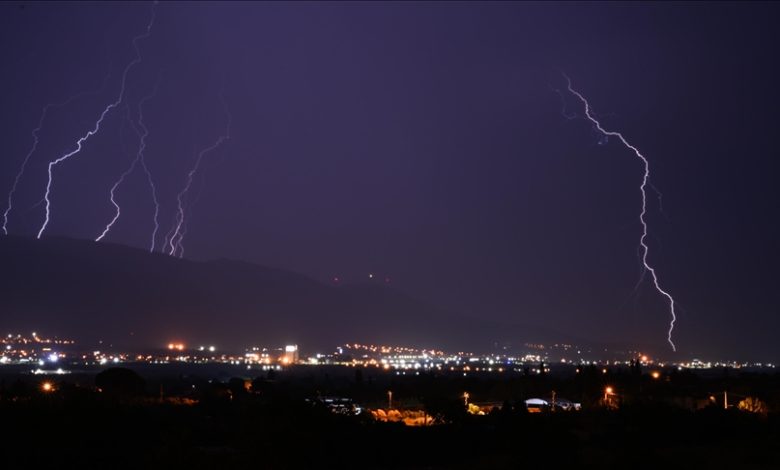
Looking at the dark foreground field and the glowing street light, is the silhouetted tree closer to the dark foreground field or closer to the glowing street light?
the dark foreground field

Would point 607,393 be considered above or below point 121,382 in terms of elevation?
above

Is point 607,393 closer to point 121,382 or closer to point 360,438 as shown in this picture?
point 360,438

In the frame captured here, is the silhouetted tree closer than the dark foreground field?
No

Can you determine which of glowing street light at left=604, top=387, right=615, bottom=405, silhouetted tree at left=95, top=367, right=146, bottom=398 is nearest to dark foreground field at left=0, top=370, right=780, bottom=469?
glowing street light at left=604, top=387, right=615, bottom=405

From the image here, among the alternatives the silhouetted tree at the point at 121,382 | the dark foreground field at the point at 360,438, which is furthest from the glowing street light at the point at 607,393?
the silhouetted tree at the point at 121,382

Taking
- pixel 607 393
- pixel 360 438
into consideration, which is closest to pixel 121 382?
pixel 607 393

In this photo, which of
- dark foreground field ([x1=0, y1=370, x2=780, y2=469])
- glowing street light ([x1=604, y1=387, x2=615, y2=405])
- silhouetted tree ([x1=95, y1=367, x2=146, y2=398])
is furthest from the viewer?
silhouetted tree ([x1=95, y1=367, x2=146, y2=398])

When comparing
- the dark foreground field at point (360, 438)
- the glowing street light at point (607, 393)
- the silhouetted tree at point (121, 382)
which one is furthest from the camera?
the silhouetted tree at point (121, 382)

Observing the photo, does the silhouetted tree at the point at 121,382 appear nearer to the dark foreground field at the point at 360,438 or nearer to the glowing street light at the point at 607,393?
the dark foreground field at the point at 360,438
